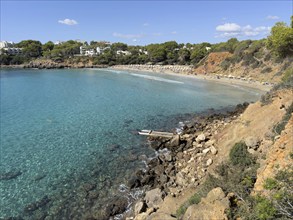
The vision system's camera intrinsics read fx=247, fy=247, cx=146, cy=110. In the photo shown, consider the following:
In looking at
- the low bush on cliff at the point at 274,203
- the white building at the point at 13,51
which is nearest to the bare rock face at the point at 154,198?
the low bush on cliff at the point at 274,203

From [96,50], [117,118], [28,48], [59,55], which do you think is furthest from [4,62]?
[117,118]

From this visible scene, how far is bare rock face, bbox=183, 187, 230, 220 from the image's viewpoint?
9.07m

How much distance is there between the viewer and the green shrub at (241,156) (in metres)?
14.8

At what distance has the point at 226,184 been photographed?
11.5 metres

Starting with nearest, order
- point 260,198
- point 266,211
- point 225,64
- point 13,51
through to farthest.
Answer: point 266,211
point 260,198
point 225,64
point 13,51

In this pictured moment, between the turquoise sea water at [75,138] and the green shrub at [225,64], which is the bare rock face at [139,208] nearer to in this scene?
the turquoise sea water at [75,138]

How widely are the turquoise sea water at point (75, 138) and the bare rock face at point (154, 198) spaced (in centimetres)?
292

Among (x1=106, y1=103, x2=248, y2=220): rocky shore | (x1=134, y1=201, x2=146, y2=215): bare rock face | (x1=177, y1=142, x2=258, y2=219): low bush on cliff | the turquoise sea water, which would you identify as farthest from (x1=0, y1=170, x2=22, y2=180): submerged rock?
(x1=177, y1=142, x2=258, y2=219): low bush on cliff

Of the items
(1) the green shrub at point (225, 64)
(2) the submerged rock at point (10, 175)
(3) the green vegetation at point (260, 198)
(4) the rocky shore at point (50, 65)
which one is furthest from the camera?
(4) the rocky shore at point (50, 65)

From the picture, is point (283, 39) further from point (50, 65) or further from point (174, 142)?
point (50, 65)

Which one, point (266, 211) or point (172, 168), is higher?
point (266, 211)

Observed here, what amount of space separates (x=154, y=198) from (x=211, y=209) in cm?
641

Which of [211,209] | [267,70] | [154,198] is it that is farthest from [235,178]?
[267,70]

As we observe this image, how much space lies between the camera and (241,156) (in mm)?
15742
